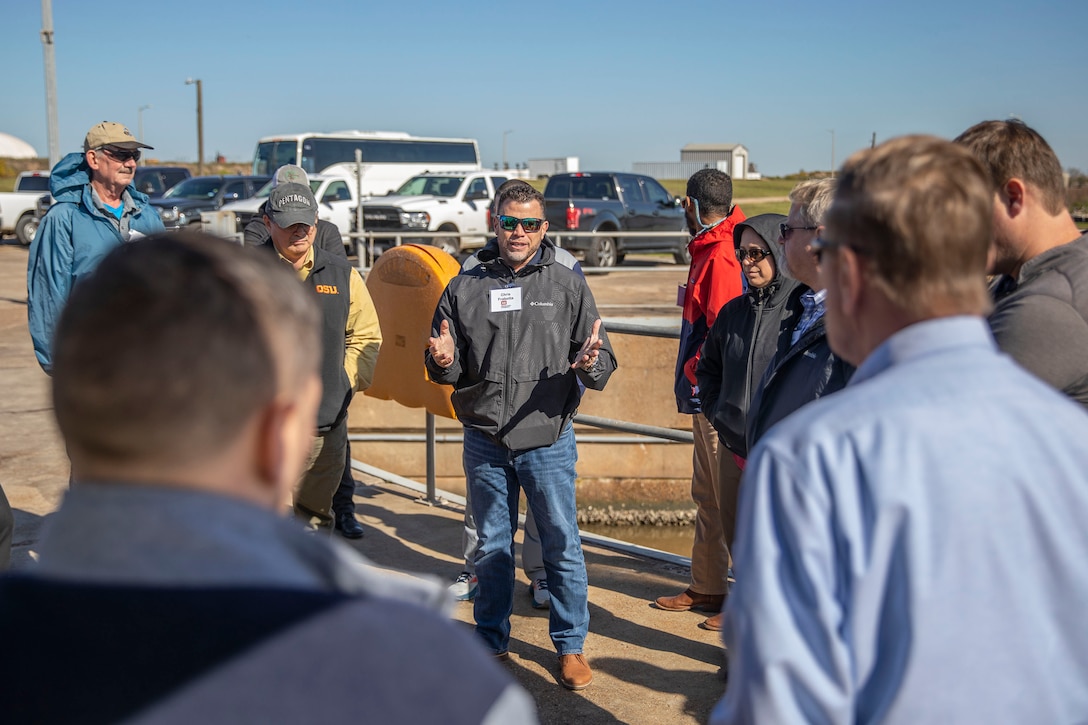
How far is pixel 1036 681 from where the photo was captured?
147 cm

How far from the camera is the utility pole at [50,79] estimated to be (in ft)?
47.6

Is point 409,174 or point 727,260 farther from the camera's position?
point 409,174

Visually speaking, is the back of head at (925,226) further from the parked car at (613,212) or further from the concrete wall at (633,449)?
the parked car at (613,212)

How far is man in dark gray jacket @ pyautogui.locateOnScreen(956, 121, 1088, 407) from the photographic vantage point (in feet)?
7.43

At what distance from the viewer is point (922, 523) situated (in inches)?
55.9

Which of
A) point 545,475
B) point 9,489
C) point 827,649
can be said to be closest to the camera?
point 827,649

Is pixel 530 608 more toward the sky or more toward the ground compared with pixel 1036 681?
more toward the ground

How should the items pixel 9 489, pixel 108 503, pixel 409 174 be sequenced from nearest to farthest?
pixel 108 503 < pixel 9 489 < pixel 409 174

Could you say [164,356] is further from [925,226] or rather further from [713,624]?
[713,624]

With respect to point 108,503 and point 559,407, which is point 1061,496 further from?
point 559,407

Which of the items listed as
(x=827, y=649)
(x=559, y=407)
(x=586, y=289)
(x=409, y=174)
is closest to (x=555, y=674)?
(x=559, y=407)

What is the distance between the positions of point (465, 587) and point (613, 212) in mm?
15356

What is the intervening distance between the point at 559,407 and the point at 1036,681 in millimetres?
2802

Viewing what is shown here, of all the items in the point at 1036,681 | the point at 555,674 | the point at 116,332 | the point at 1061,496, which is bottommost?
the point at 555,674
